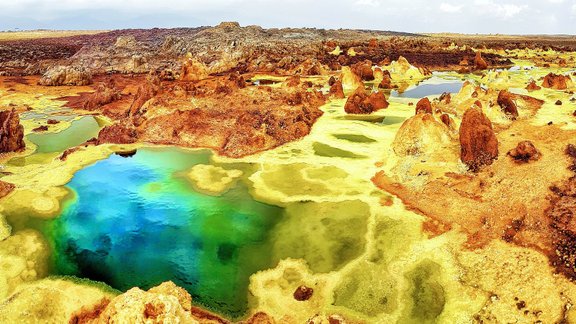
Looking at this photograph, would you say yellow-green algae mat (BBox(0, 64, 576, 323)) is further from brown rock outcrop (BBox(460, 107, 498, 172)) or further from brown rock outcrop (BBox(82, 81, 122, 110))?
brown rock outcrop (BBox(82, 81, 122, 110))

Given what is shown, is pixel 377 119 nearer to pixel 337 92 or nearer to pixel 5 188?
pixel 337 92

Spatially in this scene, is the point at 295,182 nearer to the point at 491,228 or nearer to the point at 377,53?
the point at 491,228

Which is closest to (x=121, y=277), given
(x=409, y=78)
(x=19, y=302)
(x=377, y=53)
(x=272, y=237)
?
(x=19, y=302)

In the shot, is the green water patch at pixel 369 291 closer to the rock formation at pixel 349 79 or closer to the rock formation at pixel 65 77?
the rock formation at pixel 349 79

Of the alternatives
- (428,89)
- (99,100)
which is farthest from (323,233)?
(428,89)

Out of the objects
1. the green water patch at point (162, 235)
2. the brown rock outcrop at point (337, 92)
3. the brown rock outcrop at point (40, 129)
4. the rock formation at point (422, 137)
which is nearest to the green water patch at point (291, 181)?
the green water patch at point (162, 235)
